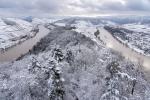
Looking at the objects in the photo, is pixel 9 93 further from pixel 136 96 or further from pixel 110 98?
pixel 136 96

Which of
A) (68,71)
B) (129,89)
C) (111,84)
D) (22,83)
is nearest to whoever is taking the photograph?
(111,84)

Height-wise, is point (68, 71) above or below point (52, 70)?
below

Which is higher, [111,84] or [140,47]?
[111,84]

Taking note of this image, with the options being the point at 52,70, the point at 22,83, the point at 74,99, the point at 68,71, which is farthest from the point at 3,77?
the point at 52,70

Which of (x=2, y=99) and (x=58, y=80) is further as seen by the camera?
(x=2, y=99)

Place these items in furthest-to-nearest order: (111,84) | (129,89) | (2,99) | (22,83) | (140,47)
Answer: (140,47) → (129,89) → (22,83) → (2,99) → (111,84)

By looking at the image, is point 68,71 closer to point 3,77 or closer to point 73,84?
point 73,84

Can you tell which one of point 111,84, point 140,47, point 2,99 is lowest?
point 140,47

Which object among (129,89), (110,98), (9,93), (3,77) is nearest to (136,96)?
(129,89)

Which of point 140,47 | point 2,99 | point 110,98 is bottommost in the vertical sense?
point 140,47
